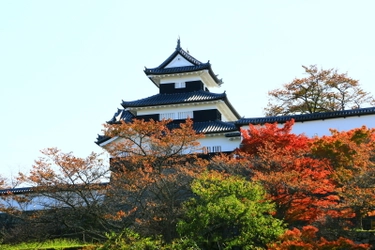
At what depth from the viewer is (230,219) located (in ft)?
48.0

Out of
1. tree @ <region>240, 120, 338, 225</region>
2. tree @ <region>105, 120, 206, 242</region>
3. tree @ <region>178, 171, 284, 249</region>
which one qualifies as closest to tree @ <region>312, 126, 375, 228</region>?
tree @ <region>240, 120, 338, 225</region>

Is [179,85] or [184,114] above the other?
[179,85]

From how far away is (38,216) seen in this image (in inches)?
666

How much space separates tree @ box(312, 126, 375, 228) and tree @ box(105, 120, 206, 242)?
4.55 m

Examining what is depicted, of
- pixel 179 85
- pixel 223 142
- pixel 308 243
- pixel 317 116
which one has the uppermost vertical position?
pixel 179 85

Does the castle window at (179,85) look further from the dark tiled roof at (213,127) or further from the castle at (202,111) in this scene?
the dark tiled roof at (213,127)

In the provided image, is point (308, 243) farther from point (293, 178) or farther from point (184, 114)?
point (184, 114)

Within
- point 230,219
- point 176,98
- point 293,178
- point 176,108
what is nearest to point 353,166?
point 293,178

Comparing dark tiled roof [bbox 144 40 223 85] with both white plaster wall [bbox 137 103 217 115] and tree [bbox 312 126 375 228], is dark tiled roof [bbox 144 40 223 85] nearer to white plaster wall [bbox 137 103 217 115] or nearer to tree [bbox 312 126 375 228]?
white plaster wall [bbox 137 103 217 115]

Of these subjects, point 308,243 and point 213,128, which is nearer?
point 308,243

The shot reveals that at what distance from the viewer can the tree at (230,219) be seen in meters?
14.6

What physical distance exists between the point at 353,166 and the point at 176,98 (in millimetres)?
13561

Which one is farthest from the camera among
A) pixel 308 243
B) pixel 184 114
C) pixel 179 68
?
pixel 179 68

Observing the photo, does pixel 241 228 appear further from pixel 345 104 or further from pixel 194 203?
pixel 345 104
